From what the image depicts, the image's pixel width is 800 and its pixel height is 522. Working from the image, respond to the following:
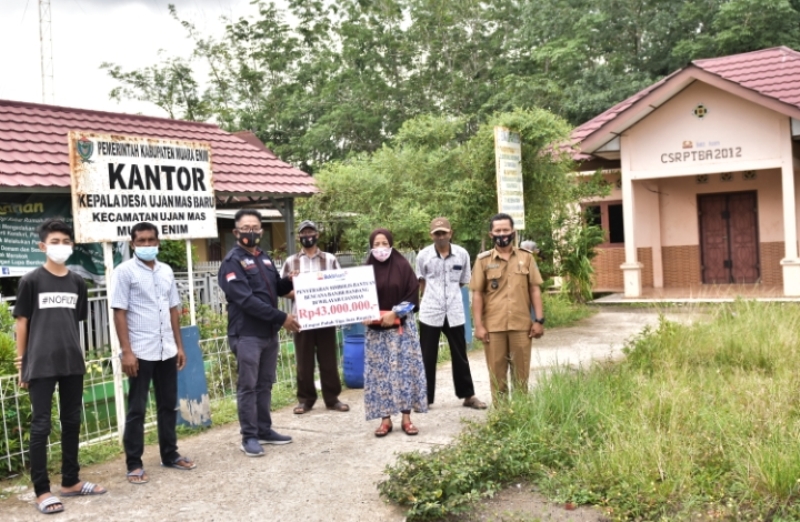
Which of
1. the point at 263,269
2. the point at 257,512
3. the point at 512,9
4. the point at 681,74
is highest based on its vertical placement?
the point at 512,9

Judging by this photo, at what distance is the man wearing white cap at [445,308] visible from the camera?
7406mm

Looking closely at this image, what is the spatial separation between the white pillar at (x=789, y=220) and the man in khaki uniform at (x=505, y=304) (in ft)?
34.6

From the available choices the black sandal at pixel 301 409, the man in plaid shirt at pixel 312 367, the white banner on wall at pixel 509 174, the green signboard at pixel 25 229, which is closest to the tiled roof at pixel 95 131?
the green signboard at pixel 25 229

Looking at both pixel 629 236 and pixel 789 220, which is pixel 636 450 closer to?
Answer: pixel 789 220

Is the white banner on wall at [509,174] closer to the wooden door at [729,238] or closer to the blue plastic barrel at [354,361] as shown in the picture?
the blue plastic barrel at [354,361]

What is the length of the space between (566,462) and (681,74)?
13.0 m

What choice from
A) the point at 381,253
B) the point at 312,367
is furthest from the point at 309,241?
the point at 312,367

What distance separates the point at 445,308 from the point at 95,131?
340 inches

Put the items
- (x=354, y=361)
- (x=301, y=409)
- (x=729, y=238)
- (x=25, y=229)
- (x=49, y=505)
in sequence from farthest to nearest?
(x=729, y=238) → (x=25, y=229) → (x=354, y=361) → (x=301, y=409) → (x=49, y=505)

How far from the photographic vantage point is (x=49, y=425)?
5.21 meters

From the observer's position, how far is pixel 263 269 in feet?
20.9

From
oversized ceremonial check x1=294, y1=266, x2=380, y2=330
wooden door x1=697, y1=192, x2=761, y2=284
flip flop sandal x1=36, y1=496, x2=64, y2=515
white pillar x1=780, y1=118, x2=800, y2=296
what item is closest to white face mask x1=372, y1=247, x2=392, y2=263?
oversized ceremonial check x1=294, y1=266, x2=380, y2=330

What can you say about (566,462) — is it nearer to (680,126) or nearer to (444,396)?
(444,396)

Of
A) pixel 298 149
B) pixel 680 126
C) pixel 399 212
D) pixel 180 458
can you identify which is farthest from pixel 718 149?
pixel 298 149
